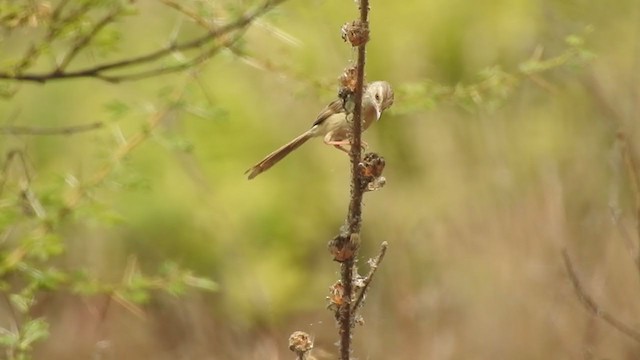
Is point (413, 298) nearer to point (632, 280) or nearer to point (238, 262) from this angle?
point (632, 280)

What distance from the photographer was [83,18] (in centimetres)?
307

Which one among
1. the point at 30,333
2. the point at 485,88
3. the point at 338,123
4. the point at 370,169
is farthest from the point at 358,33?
the point at 485,88

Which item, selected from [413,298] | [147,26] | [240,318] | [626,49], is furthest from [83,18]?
[147,26]

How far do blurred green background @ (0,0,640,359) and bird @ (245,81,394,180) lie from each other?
0.47m

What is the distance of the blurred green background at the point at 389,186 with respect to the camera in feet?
13.2

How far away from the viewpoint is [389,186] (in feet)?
21.3

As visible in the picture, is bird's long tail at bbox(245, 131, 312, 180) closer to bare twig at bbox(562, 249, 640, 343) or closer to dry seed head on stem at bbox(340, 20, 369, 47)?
dry seed head on stem at bbox(340, 20, 369, 47)

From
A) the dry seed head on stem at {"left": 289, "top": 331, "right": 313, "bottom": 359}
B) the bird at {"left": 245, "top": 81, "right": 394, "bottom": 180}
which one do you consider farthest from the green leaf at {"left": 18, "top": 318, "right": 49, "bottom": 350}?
the dry seed head on stem at {"left": 289, "top": 331, "right": 313, "bottom": 359}

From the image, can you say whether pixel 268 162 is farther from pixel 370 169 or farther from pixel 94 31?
pixel 94 31

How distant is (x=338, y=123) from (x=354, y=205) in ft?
3.97

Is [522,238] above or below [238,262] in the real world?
above

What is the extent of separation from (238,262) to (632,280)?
95.3 inches

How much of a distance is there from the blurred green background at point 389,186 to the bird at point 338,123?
18.7 inches

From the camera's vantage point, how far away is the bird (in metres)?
1.82
